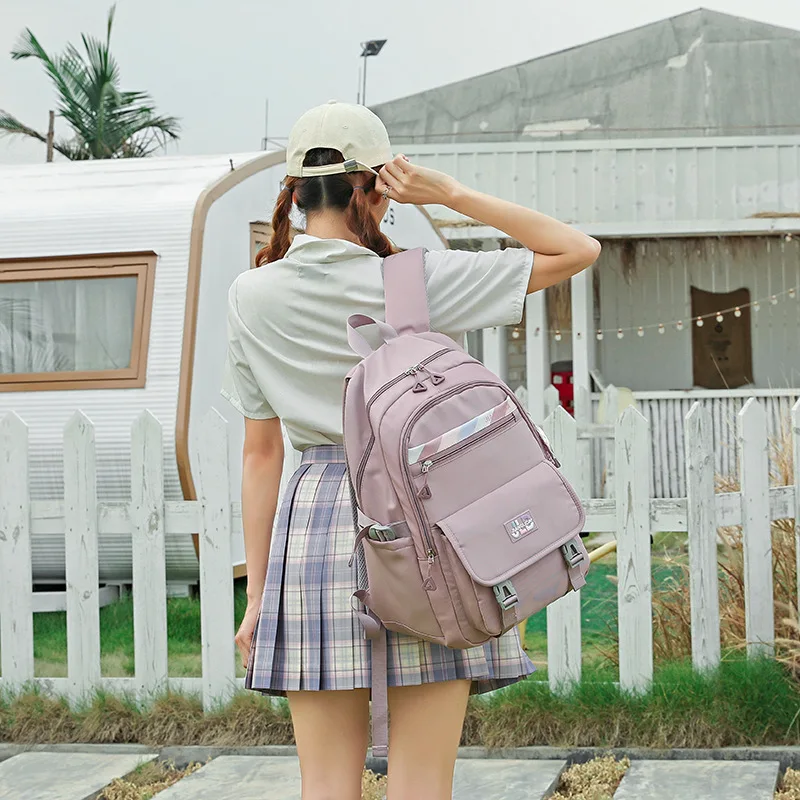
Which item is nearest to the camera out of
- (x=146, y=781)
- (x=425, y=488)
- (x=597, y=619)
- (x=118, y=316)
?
(x=425, y=488)

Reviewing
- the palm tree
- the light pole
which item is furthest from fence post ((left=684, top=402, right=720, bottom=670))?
the palm tree

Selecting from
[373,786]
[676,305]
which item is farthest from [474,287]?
[676,305]

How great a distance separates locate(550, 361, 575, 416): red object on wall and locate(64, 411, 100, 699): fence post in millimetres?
10235

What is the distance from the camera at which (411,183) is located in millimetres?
2162

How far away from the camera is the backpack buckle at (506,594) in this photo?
1.94m

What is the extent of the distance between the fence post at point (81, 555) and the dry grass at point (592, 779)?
2.05 metres

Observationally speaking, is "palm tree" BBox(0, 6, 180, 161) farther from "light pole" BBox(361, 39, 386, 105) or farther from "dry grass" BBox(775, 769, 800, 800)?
"dry grass" BBox(775, 769, 800, 800)

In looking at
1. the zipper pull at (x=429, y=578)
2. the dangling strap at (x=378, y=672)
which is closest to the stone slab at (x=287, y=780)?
the dangling strap at (x=378, y=672)

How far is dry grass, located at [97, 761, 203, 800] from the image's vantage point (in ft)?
13.1

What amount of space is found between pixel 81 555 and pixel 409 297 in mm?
3319

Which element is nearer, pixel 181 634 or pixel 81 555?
pixel 81 555

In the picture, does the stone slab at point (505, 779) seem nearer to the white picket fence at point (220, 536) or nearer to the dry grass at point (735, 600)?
the white picket fence at point (220, 536)

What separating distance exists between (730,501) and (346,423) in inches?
124

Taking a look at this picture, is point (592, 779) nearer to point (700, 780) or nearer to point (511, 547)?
point (700, 780)
